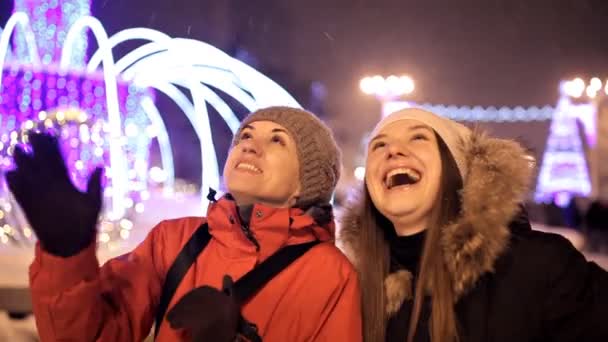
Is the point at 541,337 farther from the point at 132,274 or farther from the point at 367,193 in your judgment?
the point at 132,274

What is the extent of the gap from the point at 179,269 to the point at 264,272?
0.42 m

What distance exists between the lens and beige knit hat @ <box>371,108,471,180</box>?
99.7 inches

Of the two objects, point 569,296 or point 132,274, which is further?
point 132,274

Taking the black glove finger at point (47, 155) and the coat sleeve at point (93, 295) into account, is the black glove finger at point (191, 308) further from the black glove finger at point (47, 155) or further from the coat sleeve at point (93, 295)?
the black glove finger at point (47, 155)

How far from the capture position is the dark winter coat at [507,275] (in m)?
2.19

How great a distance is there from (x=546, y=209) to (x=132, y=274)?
14.7 meters

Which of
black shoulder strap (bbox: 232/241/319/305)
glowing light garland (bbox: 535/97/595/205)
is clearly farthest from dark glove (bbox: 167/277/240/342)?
glowing light garland (bbox: 535/97/595/205)

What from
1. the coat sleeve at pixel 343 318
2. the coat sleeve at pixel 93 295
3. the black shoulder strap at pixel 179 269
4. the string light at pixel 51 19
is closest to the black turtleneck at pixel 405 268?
the coat sleeve at pixel 343 318

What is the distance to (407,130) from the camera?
2611mm

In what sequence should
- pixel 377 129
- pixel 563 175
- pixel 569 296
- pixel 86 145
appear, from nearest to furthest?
pixel 569 296 < pixel 377 129 < pixel 86 145 < pixel 563 175

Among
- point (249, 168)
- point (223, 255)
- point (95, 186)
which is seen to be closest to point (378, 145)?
point (249, 168)

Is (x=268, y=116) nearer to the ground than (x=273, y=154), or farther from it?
farther from it

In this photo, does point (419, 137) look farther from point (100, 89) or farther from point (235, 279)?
point (100, 89)

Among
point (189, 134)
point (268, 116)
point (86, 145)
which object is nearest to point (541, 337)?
point (268, 116)
